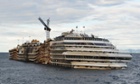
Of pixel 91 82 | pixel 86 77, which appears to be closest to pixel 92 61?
pixel 86 77

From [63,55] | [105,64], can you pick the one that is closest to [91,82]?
[105,64]

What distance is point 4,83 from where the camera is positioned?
90.9 metres

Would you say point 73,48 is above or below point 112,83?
above

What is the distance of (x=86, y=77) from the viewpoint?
326ft

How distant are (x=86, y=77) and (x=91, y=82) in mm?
10403

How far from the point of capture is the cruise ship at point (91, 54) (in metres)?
121

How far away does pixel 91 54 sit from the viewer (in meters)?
122

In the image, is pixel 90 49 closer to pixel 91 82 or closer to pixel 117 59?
pixel 117 59

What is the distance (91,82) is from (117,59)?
116 ft

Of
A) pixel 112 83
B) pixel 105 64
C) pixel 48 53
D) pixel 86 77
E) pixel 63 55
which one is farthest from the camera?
pixel 48 53

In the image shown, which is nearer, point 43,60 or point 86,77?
point 86,77

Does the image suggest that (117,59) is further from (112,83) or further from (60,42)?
(112,83)

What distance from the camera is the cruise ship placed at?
121438 millimetres

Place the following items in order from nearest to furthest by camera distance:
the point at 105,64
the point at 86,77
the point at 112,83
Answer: the point at 112,83 → the point at 86,77 → the point at 105,64
